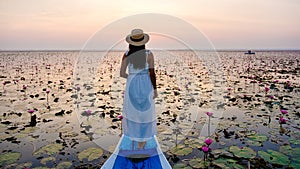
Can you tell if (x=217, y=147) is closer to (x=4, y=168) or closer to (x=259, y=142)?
(x=259, y=142)

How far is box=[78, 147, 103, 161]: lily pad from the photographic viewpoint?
13.7ft

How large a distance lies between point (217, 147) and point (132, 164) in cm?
237

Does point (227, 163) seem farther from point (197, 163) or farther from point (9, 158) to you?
point (9, 158)

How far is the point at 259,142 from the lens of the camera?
15.8 ft

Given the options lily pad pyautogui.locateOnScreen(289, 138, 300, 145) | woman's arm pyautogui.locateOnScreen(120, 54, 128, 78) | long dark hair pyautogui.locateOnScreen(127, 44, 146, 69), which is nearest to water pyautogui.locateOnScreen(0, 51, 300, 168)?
lily pad pyautogui.locateOnScreen(289, 138, 300, 145)

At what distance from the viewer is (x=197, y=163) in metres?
3.96

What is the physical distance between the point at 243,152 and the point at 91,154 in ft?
7.94

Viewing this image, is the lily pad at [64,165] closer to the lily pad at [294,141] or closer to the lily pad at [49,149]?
the lily pad at [49,149]

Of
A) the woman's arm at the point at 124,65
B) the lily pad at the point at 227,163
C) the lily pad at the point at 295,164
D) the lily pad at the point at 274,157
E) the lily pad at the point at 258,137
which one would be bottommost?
the lily pad at the point at 227,163

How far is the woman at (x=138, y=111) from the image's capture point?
2.59m

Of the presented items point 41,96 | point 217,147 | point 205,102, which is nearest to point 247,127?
point 217,147

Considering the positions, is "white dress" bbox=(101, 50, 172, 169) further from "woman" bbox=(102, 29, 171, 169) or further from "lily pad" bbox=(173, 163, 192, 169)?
"lily pad" bbox=(173, 163, 192, 169)

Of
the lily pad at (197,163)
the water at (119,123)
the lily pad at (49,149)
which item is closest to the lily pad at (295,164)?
the water at (119,123)

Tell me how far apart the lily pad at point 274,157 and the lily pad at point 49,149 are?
3278 millimetres
